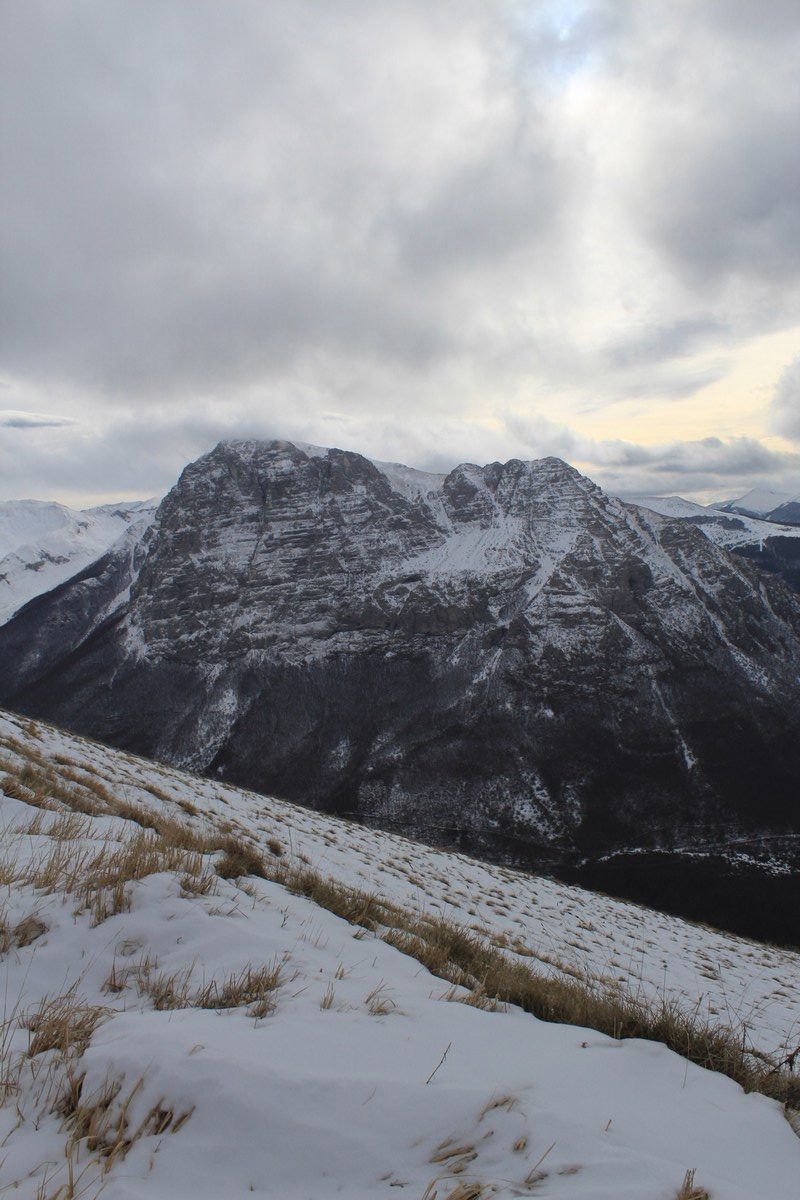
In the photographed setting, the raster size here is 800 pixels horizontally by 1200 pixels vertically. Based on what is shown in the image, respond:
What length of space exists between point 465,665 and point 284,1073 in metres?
143

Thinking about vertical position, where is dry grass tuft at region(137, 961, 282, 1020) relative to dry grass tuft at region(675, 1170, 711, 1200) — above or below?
below

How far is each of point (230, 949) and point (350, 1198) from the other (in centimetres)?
222

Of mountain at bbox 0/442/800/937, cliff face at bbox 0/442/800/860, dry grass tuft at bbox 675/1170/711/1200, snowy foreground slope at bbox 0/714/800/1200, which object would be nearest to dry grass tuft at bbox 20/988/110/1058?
snowy foreground slope at bbox 0/714/800/1200

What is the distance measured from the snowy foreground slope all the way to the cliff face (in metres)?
103

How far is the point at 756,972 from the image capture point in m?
14.9

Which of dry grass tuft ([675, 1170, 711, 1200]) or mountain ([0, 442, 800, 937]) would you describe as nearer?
dry grass tuft ([675, 1170, 711, 1200])

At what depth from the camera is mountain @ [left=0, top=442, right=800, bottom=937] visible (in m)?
107

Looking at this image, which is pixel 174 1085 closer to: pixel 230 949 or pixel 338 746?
pixel 230 949

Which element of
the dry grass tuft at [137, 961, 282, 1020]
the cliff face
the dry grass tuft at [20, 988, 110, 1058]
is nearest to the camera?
the dry grass tuft at [20, 988, 110, 1058]

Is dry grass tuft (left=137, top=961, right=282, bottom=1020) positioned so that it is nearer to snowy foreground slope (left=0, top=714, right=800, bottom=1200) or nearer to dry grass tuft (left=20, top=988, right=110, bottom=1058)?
snowy foreground slope (left=0, top=714, right=800, bottom=1200)

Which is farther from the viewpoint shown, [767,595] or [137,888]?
[767,595]

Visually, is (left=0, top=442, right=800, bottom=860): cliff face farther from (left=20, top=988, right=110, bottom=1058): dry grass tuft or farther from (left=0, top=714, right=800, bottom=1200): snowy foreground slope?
(left=20, top=988, right=110, bottom=1058): dry grass tuft

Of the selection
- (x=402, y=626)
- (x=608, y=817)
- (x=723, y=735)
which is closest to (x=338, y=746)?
(x=402, y=626)

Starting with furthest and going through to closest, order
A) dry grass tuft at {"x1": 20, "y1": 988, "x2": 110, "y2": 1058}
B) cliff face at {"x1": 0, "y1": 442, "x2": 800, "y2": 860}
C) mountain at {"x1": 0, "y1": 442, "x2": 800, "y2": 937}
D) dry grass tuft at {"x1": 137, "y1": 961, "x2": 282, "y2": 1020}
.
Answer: cliff face at {"x1": 0, "y1": 442, "x2": 800, "y2": 860}
mountain at {"x1": 0, "y1": 442, "x2": 800, "y2": 937}
dry grass tuft at {"x1": 137, "y1": 961, "x2": 282, "y2": 1020}
dry grass tuft at {"x1": 20, "y1": 988, "x2": 110, "y2": 1058}
